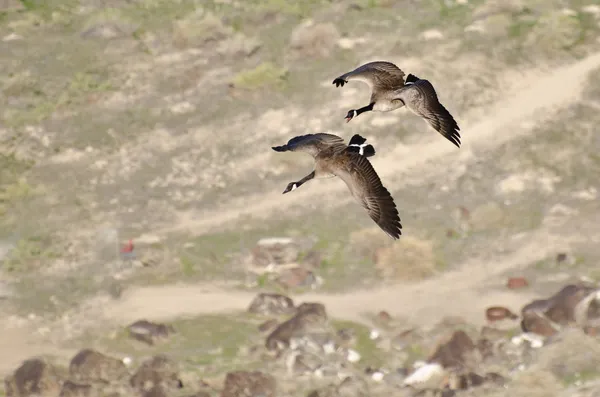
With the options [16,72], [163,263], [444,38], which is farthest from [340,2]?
[163,263]

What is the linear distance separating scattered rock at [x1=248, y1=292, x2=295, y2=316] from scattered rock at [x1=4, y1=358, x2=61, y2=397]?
6.63 meters

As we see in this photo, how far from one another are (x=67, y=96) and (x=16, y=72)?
10.0 ft

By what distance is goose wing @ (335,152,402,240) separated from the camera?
31609mm

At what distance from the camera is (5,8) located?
65438 millimetres

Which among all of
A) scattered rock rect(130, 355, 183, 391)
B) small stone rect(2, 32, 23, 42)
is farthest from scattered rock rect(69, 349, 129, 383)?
small stone rect(2, 32, 23, 42)

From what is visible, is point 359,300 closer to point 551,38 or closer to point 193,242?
point 193,242

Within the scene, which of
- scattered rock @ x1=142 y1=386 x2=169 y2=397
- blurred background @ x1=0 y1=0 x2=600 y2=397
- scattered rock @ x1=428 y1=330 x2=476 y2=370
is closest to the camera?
scattered rock @ x1=142 y1=386 x2=169 y2=397

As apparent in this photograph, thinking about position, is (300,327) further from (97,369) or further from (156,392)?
(97,369)

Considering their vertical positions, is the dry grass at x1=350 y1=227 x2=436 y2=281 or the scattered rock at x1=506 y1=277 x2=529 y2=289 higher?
the dry grass at x1=350 y1=227 x2=436 y2=281

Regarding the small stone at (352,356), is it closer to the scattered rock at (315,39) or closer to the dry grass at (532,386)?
the dry grass at (532,386)

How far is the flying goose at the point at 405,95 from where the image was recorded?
31.9 meters

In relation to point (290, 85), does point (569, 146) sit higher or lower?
lower

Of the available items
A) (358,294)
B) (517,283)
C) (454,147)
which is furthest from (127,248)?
(517,283)

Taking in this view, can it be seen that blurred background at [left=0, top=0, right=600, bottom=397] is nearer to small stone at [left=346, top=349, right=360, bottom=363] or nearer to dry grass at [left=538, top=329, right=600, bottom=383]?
dry grass at [left=538, top=329, right=600, bottom=383]
